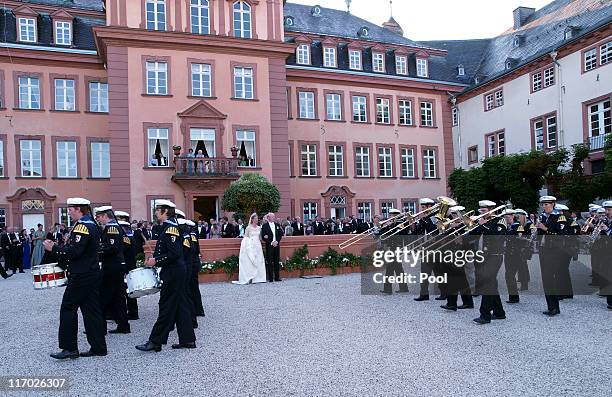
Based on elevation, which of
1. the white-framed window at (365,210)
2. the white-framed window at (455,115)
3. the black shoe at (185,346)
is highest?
the white-framed window at (455,115)

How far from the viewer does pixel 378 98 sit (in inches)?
1547

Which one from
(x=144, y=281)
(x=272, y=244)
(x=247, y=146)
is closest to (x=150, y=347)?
(x=144, y=281)

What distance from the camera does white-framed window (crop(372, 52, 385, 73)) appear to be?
39.8 meters

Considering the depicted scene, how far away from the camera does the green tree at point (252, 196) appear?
70.3 feet

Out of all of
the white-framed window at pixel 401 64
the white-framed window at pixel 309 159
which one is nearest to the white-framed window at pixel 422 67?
the white-framed window at pixel 401 64

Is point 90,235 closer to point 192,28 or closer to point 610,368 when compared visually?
point 610,368

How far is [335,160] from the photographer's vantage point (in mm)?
37750

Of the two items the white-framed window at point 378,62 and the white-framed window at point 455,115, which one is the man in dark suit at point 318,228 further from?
the white-framed window at point 455,115

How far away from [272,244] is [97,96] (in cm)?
2056

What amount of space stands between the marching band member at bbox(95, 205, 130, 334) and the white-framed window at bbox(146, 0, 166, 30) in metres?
23.1

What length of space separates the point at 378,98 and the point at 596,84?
44.9 feet

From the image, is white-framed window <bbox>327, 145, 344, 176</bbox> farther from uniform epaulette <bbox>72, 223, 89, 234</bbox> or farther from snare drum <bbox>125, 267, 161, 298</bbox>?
uniform epaulette <bbox>72, 223, 89, 234</bbox>

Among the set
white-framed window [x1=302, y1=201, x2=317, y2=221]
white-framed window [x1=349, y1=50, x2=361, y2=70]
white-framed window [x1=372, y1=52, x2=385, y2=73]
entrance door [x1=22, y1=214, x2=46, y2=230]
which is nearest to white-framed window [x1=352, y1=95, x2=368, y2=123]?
white-framed window [x1=349, y1=50, x2=361, y2=70]

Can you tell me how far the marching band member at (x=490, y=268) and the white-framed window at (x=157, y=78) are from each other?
76.5 ft
